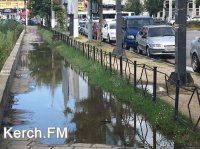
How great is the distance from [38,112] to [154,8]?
65727 mm

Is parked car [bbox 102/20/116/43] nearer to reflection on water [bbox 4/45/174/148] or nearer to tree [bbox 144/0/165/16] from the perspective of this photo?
reflection on water [bbox 4/45/174/148]

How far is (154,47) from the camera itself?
21.9m

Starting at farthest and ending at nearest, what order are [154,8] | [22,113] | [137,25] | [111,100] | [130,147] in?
[154,8] < [137,25] < [111,100] < [22,113] < [130,147]

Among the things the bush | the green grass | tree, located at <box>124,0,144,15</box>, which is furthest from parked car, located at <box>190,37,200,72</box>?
tree, located at <box>124,0,144,15</box>

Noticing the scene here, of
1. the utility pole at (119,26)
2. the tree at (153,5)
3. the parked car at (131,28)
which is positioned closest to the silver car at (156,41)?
the utility pole at (119,26)

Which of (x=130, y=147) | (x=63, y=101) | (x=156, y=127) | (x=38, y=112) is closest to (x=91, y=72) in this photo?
(x=63, y=101)

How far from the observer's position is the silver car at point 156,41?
861 inches

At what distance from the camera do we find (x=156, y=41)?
2203cm

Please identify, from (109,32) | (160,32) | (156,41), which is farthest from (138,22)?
(156,41)

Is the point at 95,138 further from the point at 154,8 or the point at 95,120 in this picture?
the point at 154,8

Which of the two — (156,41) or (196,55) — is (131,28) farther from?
(196,55)

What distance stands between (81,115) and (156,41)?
508 inches

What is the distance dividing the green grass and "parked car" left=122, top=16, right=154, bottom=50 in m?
10.6

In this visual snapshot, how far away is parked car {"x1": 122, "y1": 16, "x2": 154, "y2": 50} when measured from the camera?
89.5 feet
